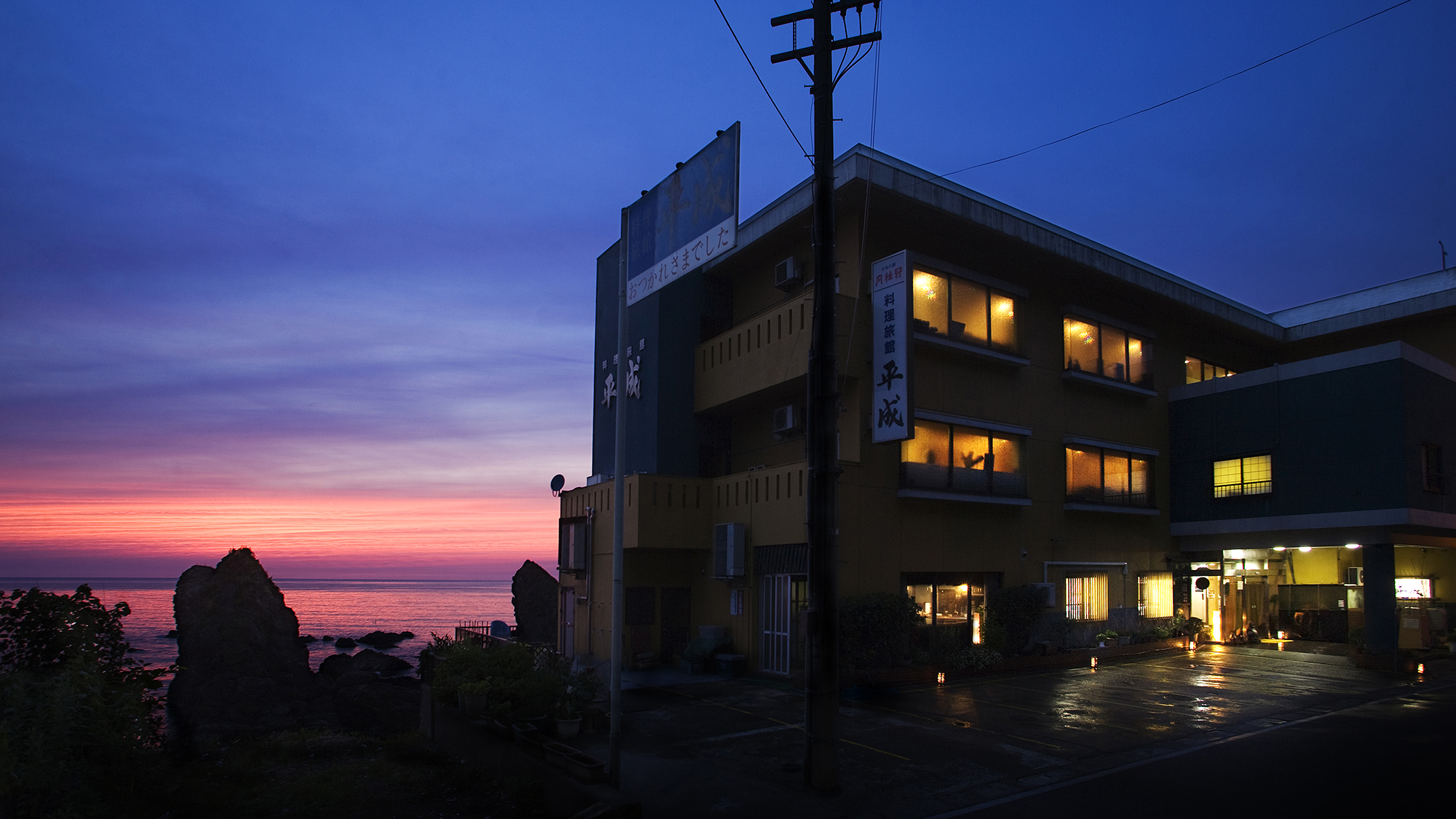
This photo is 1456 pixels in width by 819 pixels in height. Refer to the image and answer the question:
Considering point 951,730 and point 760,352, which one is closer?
point 951,730

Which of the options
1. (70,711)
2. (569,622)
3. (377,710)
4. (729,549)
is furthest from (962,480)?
(377,710)

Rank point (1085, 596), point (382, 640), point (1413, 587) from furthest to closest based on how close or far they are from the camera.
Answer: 1. point (382, 640)
2. point (1413, 587)
3. point (1085, 596)

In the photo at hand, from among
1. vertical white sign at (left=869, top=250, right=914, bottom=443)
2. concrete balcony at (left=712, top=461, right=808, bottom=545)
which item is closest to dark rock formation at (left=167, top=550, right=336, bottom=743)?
concrete balcony at (left=712, top=461, right=808, bottom=545)

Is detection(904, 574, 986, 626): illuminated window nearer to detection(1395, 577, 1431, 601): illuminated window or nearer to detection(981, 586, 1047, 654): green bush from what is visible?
detection(981, 586, 1047, 654): green bush

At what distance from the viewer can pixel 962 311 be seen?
2378 centimetres

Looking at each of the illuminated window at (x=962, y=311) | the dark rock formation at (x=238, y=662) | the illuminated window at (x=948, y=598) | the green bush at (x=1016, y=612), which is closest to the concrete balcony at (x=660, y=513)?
the illuminated window at (x=948, y=598)

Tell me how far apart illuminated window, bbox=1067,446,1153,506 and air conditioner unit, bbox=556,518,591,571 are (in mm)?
15728

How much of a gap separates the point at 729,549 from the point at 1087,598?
12.5 meters

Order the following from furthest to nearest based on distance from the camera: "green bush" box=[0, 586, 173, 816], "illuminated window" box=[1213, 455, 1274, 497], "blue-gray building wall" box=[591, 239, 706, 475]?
"illuminated window" box=[1213, 455, 1274, 497] < "blue-gray building wall" box=[591, 239, 706, 475] < "green bush" box=[0, 586, 173, 816]

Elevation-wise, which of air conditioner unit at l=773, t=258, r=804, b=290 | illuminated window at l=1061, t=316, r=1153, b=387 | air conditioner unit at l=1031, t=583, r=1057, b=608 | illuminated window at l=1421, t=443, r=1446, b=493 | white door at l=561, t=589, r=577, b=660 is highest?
air conditioner unit at l=773, t=258, r=804, b=290

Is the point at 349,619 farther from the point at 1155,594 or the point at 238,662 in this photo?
the point at 1155,594

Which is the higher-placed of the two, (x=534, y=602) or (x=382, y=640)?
(x=534, y=602)

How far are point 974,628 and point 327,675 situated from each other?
3714cm

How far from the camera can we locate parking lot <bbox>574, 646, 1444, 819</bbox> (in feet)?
35.8
